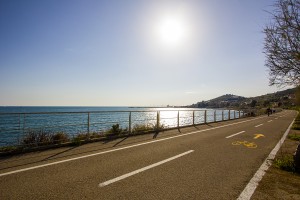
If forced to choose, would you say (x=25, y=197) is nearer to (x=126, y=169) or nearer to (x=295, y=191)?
(x=126, y=169)

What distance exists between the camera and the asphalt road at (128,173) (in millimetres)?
4312

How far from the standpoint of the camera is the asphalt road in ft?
14.1

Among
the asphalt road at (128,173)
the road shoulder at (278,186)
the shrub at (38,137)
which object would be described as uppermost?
the shrub at (38,137)

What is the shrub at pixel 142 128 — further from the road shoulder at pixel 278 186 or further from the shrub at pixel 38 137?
the road shoulder at pixel 278 186

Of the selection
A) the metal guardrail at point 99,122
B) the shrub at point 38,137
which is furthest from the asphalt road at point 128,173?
the shrub at point 38,137

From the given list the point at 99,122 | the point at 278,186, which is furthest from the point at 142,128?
the point at 278,186

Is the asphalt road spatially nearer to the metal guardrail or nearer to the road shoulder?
the road shoulder

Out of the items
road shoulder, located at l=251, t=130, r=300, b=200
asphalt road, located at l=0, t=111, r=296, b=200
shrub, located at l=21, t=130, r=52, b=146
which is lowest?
road shoulder, located at l=251, t=130, r=300, b=200

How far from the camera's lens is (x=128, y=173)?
5.58 meters

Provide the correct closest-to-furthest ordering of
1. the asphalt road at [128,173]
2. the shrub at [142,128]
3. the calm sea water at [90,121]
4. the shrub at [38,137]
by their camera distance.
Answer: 1. the asphalt road at [128,173]
2. the calm sea water at [90,121]
3. the shrub at [38,137]
4. the shrub at [142,128]

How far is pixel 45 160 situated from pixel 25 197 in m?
3.10

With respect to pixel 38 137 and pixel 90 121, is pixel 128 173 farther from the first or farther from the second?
pixel 90 121

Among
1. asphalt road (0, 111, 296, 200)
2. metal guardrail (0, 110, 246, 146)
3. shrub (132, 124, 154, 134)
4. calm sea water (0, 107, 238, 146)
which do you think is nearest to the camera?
asphalt road (0, 111, 296, 200)

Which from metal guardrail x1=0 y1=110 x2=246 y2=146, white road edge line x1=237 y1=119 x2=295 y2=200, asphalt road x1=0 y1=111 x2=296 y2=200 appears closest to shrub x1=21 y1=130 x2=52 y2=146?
metal guardrail x1=0 y1=110 x2=246 y2=146
